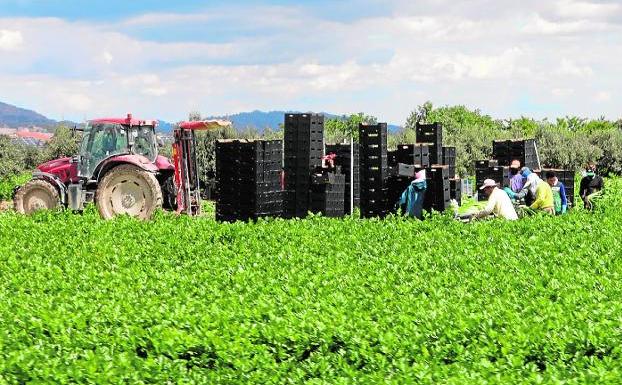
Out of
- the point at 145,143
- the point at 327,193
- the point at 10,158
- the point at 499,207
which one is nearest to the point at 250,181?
the point at 327,193

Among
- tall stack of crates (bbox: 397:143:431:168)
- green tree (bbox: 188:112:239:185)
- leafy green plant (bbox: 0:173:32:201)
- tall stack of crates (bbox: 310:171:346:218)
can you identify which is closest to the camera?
tall stack of crates (bbox: 310:171:346:218)

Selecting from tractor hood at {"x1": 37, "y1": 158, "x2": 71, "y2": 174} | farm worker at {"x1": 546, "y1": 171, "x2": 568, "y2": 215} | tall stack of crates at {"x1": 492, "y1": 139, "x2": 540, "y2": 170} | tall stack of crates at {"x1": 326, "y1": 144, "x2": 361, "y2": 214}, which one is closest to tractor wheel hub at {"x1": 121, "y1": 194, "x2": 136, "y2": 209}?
tractor hood at {"x1": 37, "y1": 158, "x2": 71, "y2": 174}

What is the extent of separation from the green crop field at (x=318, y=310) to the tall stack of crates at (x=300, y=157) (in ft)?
20.3

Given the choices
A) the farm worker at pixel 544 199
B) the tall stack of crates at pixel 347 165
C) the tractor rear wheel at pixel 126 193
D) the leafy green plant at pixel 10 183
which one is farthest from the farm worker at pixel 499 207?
the leafy green plant at pixel 10 183

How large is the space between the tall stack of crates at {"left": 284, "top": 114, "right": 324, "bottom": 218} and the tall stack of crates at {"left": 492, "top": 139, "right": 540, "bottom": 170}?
8.75 metres

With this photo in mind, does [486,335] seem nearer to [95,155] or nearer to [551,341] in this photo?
[551,341]

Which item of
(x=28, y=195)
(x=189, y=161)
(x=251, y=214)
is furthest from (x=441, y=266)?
(x=28, y=195)

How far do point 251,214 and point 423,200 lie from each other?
12.1 ft

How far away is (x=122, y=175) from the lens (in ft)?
70.2

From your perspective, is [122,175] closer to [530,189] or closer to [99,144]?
[99,144]

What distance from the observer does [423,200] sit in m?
20.6

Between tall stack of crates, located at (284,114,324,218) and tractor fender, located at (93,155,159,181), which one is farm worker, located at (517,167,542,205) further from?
tractor fender, located at (93,155,159,181)

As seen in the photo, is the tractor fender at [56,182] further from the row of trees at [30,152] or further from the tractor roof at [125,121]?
the row of trees at [30,152]

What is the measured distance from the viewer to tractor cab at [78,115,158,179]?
22.1m
